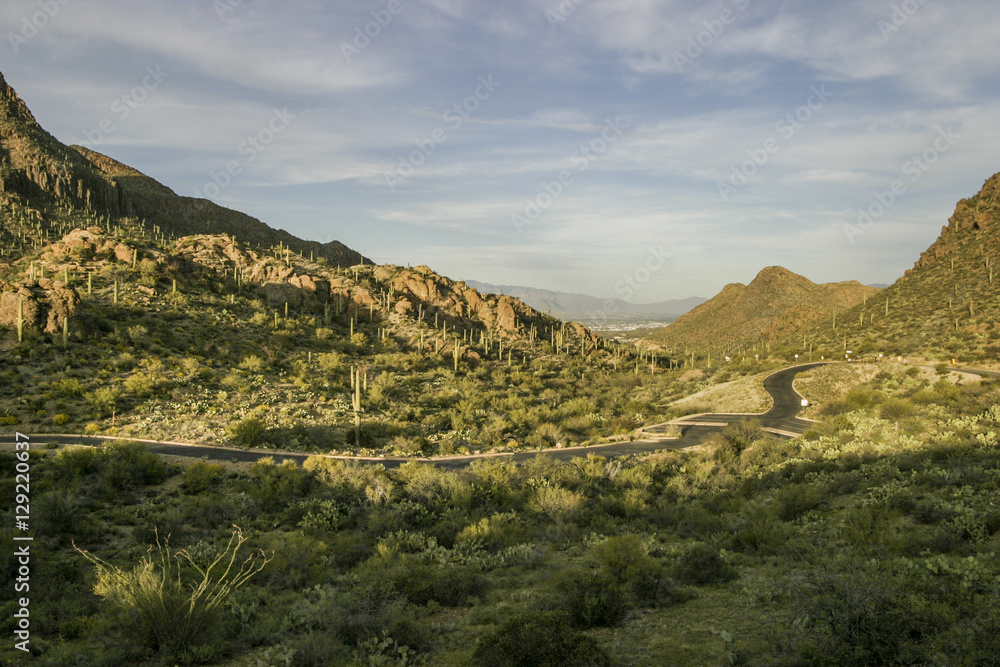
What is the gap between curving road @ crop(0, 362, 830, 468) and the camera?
2134cm

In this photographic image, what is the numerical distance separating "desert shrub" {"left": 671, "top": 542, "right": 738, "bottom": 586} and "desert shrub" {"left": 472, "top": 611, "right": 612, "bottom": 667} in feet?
12.2

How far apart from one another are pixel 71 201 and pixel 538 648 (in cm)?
8342

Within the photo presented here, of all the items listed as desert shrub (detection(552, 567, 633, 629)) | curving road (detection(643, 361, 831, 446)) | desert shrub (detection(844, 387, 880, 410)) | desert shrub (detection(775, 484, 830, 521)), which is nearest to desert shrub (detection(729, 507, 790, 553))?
desert shrub (detection(775, 484, 830, 521))

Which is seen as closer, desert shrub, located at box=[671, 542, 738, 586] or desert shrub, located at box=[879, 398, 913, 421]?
desert shrub, located at box=[671, 542, 738, 586]

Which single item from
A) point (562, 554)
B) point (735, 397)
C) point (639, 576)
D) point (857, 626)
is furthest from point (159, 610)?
point (735, 397)

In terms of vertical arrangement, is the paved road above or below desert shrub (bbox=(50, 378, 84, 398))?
below

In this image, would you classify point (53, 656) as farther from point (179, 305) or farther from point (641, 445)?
point (179, 305)

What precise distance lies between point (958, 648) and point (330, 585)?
9.45 metres

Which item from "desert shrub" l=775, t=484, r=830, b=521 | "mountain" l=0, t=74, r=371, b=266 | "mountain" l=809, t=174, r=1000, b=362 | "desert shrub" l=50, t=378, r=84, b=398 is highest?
"mountain" l=0, t=74, r=371, b=266

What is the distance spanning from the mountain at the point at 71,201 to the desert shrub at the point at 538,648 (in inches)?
2539

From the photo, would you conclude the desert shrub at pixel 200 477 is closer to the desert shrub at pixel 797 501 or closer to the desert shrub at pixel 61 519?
the desert shrub at pixel 61 519

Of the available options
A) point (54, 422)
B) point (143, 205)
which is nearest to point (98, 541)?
point (54, 422)

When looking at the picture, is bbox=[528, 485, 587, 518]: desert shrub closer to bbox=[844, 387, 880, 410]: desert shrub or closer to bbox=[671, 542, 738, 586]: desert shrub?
bbox=[671, 542, 738, 586]: desert shrub

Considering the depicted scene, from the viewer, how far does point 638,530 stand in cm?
1313
